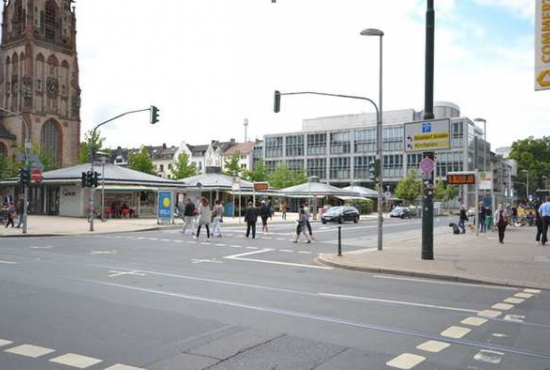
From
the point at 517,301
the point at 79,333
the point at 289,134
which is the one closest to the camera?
the point at 79,333

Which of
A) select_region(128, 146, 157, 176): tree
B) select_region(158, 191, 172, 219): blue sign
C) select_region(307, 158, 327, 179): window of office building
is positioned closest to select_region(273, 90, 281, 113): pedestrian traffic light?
select_region(158, 191, 172, 219): blue sign

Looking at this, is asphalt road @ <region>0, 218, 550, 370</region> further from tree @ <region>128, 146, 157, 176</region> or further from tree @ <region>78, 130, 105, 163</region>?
tree @ <region>128, 146, 157, 176</region>

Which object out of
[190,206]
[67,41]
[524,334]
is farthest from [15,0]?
[524,334]

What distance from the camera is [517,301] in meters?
9.57

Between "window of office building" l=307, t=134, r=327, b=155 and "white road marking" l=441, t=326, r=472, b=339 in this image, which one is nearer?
"white road marking" l=441, t=326, r=472, b=339

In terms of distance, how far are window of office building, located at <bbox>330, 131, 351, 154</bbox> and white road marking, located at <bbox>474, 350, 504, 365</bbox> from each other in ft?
329

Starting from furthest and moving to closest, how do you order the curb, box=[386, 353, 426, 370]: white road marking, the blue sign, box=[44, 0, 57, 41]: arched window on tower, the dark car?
box=[44, 0, 57, 41]: arched window on tower, the dark car, the blue sign, the curb, box=[386, 353, 426, 370]: white road marking

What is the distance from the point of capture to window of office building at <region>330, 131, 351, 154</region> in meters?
105

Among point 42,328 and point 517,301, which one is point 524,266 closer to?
point 517,301

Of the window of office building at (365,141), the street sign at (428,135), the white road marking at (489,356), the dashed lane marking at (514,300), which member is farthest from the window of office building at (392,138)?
the white road marking at (489,356)

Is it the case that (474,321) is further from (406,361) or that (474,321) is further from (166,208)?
(166,208)

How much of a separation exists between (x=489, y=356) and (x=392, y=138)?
3771 inches

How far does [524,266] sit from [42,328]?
39.5 ft

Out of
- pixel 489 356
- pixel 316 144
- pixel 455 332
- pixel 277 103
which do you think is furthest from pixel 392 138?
pixel 489 356
